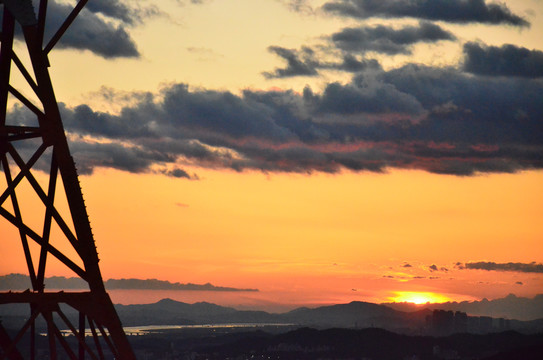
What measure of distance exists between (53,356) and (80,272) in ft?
7.97

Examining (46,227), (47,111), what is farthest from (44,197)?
(47,111)

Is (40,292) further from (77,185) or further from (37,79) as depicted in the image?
(37,79)

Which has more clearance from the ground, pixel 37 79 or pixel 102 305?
pixel 37 79

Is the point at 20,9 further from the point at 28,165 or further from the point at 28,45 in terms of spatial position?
the point at 28,165

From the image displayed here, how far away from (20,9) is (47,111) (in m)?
2.83

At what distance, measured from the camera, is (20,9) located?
24.2 m

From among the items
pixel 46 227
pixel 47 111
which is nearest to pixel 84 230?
pixel 46 227

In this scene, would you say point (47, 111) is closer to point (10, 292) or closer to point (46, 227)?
point (46, 227)

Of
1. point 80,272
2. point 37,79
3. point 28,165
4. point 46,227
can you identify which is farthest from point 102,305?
point 37,79

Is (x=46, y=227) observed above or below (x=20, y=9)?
below

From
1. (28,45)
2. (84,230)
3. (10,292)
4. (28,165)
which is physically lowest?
(10,292)

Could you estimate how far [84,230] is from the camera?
82.1ft

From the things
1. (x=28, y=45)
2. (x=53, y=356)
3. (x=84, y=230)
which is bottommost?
(x=53, y=356)

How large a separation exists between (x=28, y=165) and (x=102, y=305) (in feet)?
14.6
